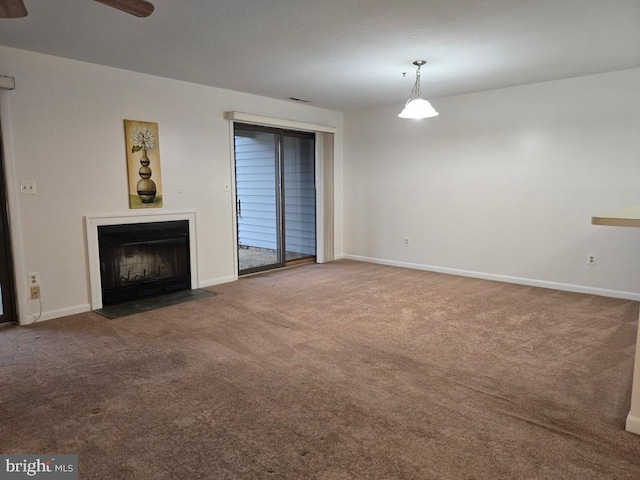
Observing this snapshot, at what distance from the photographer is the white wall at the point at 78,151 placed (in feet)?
12.4

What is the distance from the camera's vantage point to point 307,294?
16.0ft

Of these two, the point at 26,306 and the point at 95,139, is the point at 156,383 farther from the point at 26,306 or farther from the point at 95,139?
the point at 95,139

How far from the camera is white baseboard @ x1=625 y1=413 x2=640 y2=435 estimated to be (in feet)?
7.00

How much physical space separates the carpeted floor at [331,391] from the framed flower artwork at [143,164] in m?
1.31

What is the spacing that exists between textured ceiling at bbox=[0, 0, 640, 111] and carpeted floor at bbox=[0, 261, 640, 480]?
97.3 inches

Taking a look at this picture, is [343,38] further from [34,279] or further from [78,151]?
[34,279]

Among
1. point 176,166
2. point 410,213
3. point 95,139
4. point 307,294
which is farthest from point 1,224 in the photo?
point 410,213

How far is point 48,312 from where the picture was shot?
13.2ft

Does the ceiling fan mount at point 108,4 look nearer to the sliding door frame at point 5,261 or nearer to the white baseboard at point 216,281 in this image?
the sliding door frame at point 5,261

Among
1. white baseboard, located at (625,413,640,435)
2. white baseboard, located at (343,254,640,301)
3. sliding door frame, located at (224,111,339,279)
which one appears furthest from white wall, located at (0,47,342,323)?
white baseboard, located at (625,413,640,435)

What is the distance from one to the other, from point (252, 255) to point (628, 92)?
5165mm

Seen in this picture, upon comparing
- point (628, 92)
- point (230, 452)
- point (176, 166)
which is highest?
point (628, 92)

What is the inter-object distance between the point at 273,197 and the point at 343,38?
3.20 metres

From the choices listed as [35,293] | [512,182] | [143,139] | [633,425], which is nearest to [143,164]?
[143,139]
